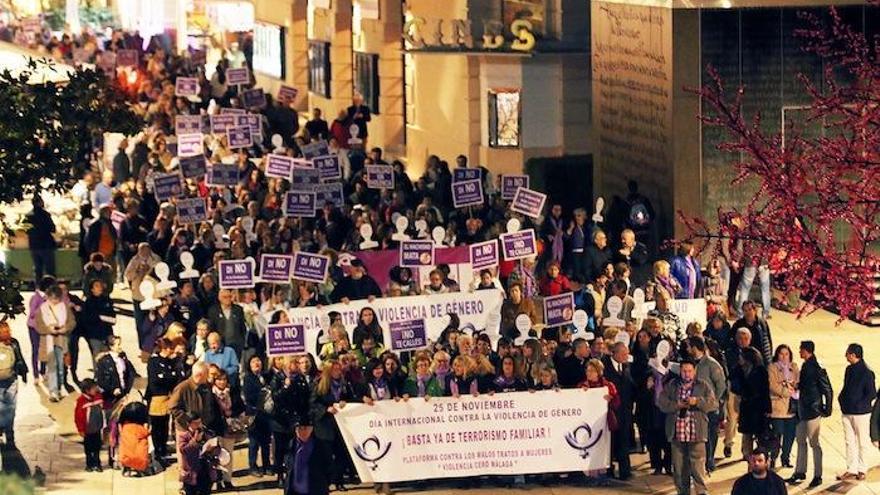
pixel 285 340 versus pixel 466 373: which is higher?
pixel 285 340

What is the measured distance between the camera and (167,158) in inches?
1693

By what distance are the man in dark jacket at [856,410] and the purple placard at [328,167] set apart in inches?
531

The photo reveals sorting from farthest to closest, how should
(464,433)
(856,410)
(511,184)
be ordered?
(511,184)
(464,433)
(856,410)

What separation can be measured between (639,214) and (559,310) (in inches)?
336

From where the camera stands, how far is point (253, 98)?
46438 millimetres

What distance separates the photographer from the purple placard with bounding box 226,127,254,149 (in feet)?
135

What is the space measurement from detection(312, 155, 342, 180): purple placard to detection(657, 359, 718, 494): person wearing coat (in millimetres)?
13266

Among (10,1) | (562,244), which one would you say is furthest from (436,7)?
(10,1)

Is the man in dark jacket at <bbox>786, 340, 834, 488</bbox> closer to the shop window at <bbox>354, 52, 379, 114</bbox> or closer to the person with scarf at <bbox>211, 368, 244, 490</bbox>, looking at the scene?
the person with scarf at <bbox>211, 368, 244, 490</bbox>

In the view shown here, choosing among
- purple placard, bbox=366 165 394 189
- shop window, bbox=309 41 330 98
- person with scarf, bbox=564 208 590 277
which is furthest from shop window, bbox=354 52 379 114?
person with scarf, bbox=564 208 590 277

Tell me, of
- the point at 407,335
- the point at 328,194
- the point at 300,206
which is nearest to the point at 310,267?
the point at 407,335

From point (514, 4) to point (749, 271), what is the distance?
1443cm

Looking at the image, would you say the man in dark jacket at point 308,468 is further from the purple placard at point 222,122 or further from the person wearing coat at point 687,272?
the purple placard at point 222,122

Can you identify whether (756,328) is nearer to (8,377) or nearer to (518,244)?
(518,244)
